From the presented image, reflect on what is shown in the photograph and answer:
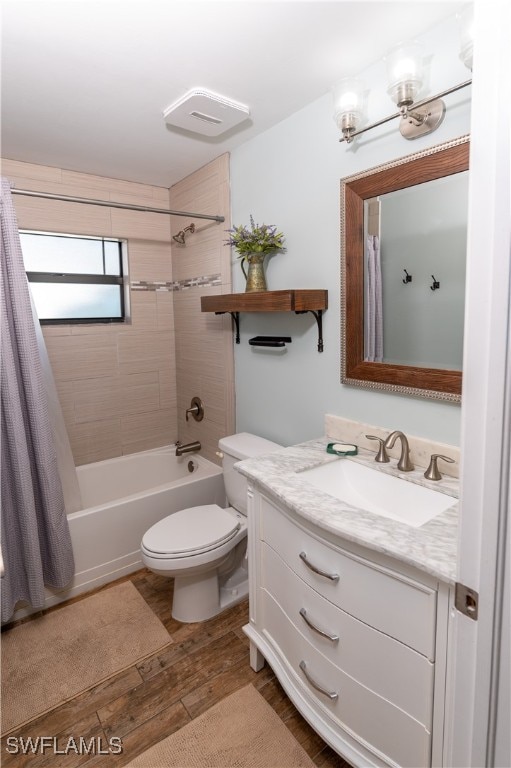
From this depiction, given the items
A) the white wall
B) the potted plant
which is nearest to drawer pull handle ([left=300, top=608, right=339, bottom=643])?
the white wall

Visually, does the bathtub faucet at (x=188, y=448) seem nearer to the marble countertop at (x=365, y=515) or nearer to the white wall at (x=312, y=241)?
the white wall at (x=312, y=241)

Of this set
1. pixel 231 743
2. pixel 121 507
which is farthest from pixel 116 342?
pixel 231 743

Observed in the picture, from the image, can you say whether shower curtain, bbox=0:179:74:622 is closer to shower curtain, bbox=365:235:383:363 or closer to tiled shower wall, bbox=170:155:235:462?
tiled shower wall, bbox=170:155:235:462

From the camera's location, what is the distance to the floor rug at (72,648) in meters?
1.62

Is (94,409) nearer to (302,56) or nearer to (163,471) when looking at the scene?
(163,471)

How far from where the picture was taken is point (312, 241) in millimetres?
1907

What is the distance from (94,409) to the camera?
2859 mm

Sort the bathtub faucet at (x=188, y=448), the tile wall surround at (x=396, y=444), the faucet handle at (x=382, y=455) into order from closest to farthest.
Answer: the tile wall surround at (x=396, y=444), the faucet handle at (x=382, y=455), the bathtub faucet at (x=188, y=448)

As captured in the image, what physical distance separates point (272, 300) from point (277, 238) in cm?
40

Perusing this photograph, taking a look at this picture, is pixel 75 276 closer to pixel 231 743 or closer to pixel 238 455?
pixel 238 455

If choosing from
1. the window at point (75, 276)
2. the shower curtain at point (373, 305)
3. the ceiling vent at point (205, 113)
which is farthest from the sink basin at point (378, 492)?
the window at point (75, 276)

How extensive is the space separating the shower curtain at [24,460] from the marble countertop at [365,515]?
1076 millimetres

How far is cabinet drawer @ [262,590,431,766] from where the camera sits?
41.7 inches

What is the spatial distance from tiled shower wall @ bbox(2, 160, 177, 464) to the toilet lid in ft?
3.59
